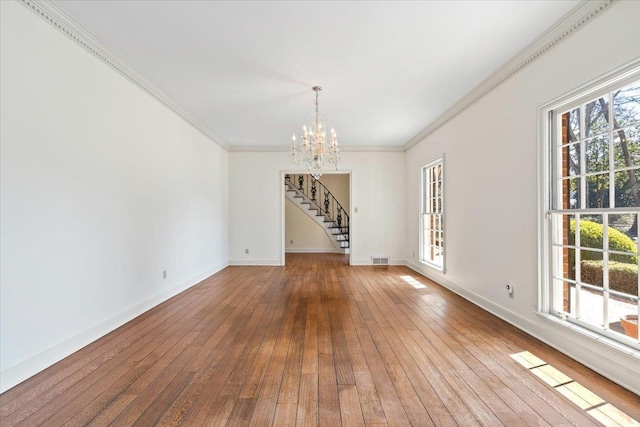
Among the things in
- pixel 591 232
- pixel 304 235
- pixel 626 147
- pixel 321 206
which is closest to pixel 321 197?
pixel 321 206

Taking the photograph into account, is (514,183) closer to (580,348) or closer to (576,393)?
(580,348)

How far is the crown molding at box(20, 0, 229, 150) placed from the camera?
2405mm

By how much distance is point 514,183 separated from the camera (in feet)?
10.9

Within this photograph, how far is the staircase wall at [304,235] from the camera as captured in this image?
1078cm

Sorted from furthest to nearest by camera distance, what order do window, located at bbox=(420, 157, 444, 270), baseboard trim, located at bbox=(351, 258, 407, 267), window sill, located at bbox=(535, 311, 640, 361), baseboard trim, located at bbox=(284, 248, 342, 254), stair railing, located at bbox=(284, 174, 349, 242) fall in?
stair railing, located at bbox=(284, 174, 349, 242) → baseboard trim, located at bbox=(284, 248, 342, 254) → baseboard trim, located at bbox=(351, 258, 407, 267) → window, located at bbox=(420, 157, 444, 270) → window sill, located at bbox=(535, 311, 640, 361)

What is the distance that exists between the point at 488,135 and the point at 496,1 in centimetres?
174

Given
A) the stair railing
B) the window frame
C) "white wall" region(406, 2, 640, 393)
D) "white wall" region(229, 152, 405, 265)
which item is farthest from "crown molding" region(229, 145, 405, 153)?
the stair railing

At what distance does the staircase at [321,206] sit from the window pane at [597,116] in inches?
314

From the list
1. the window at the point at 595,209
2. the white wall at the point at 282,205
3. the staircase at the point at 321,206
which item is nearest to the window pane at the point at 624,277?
the window at the point at 595,209

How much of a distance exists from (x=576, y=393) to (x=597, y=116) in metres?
2.07

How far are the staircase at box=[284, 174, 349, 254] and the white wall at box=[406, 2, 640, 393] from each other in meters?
5.55

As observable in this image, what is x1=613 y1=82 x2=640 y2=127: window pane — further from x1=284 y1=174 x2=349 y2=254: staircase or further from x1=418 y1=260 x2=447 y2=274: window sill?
x1=284 y1=174 x2=349 y2=254: staircase

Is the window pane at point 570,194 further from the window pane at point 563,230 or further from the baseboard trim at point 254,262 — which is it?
the baseboard trim at point 254,262

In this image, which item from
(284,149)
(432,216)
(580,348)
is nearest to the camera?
(580,348)
